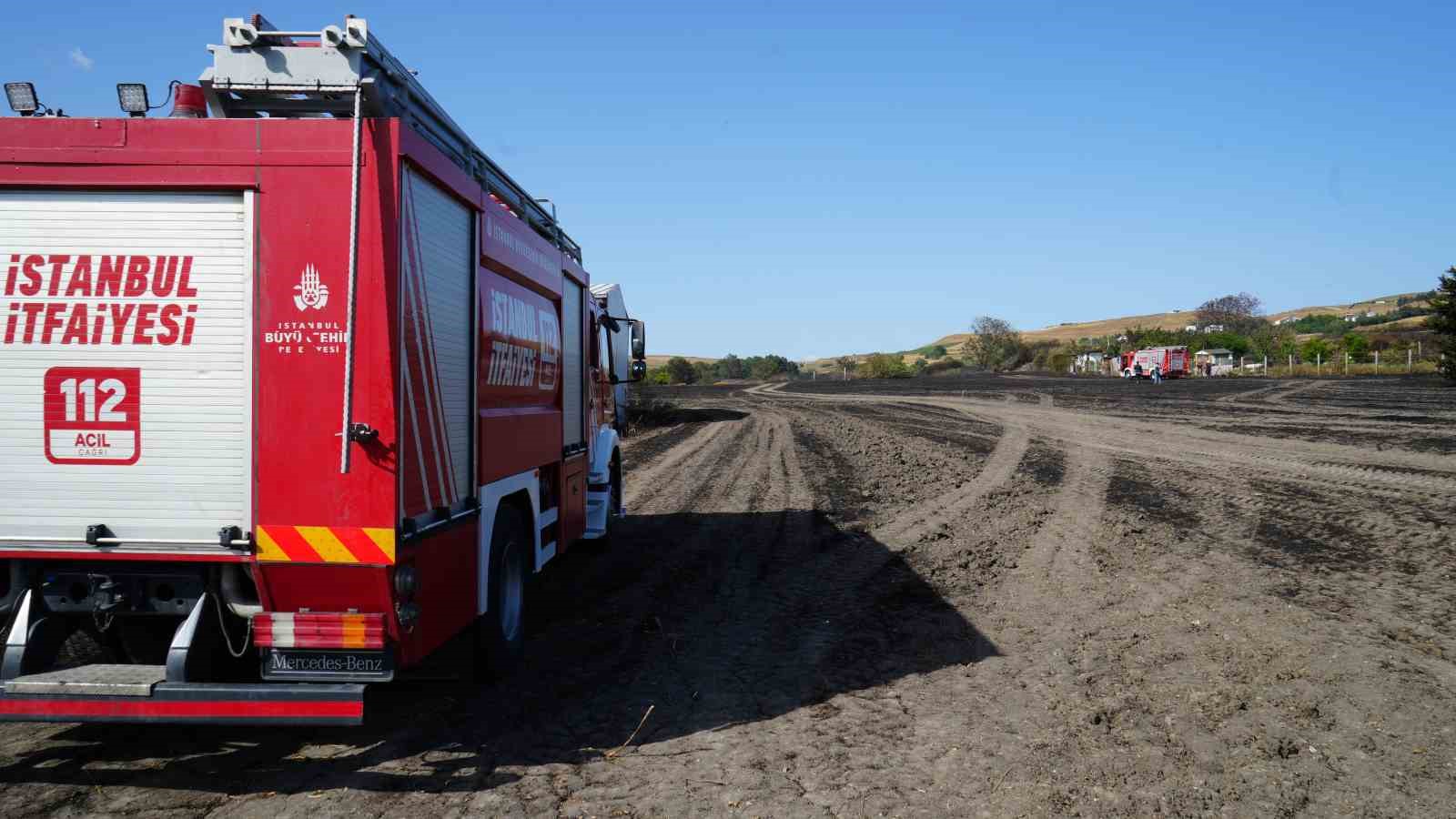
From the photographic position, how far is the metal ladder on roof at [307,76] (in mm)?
4336

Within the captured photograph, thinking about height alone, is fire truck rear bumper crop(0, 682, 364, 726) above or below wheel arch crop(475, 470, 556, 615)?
below

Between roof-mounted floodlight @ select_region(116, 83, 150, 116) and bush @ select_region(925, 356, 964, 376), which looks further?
bush @ select_region(925, 356, 964, 376)

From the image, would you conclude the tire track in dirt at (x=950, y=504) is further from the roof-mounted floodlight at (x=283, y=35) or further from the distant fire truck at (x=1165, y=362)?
the distant fire truck at (x=1165, y=362)

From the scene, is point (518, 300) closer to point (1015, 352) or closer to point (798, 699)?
point (798, 699)

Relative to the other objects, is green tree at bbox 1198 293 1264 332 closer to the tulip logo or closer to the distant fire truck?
the distant fire truck

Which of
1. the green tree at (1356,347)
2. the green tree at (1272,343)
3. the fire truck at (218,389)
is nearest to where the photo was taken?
the fire truck at (218,389)

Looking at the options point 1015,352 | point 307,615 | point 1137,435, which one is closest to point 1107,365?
point 1015,352

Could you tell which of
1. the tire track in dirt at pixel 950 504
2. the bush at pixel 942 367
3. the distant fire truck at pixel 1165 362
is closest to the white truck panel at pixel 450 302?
the tire track in dirt at pixel 950 504

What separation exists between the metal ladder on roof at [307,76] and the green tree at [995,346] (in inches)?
3771

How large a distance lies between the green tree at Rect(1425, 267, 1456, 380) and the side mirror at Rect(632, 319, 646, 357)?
138 ft

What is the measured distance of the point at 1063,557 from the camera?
30.8ft

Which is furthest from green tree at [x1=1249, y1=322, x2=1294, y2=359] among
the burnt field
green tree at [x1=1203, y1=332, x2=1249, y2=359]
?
the burnt field

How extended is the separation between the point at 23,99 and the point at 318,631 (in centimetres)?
278

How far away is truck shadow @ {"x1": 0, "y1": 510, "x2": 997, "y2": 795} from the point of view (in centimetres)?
452
